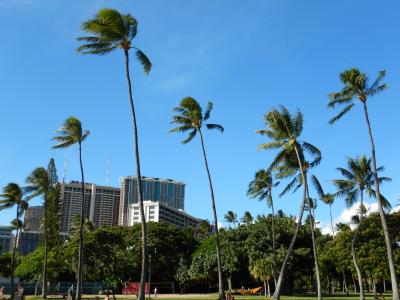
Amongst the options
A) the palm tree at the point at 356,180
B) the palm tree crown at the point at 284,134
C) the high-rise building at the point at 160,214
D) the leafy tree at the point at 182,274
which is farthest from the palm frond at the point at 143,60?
the high-rise building at the point at 160,214

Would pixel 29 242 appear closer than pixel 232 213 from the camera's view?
No

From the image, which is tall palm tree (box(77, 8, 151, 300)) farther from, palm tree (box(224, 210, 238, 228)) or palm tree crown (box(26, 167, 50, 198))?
palm tree (box(224, 210, 238, 228))

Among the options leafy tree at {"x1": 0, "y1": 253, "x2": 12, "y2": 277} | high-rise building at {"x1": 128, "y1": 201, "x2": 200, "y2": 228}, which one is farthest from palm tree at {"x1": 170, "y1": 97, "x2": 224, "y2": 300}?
high-rise building at {"x1": 128, "y1": 201, "x2": 200, "y2": 228}

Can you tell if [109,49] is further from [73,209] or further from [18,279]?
[73,209]

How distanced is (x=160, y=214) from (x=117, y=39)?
454 ft

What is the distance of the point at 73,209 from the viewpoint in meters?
160

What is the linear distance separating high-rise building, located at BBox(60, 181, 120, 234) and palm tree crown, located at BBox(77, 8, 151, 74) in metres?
138

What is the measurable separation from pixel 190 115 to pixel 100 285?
38340mm

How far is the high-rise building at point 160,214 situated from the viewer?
514ft

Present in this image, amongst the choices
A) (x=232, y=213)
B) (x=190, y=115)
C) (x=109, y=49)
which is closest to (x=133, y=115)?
(x=109, y=49)

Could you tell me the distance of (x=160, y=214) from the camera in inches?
6270

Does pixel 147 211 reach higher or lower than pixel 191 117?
higher

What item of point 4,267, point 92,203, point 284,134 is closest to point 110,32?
point 284,134

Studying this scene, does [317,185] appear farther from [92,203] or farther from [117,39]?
[92,203]
